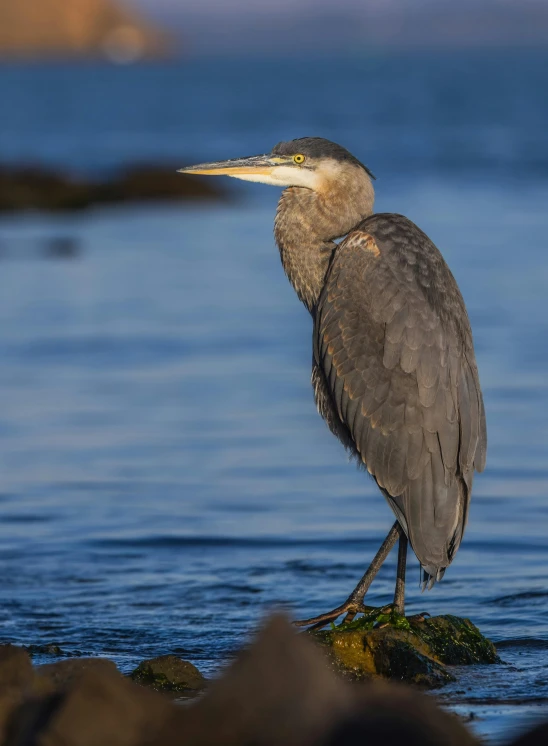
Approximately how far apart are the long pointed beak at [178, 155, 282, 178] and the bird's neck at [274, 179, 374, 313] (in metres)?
0.24

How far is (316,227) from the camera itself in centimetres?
750

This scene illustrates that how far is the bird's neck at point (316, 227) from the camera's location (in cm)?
747

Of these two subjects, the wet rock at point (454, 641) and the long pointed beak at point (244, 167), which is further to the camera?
the long pointed beak at point (244, 167)

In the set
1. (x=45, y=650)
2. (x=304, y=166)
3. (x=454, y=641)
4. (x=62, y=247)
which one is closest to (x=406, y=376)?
(x=454, y=641)

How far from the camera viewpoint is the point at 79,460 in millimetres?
10930

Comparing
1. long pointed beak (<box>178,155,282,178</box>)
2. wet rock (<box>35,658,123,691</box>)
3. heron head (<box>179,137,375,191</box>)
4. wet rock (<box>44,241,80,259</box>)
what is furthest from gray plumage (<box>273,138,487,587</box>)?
wet rock (<box>44,241,80,259</box>)

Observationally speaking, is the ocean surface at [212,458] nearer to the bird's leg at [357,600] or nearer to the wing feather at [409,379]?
the bird's leg at [357,600]

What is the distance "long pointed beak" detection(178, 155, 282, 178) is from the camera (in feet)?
24.7

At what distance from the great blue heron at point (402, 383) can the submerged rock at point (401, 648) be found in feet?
0.60

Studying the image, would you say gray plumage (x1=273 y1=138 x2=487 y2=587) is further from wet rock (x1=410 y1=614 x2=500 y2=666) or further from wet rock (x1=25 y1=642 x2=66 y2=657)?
wet rock (x1=25 y1=642 x2=66 y2=657)

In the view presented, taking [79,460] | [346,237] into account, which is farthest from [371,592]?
[79,460]

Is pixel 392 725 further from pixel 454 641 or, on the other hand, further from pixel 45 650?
pixel 45 650

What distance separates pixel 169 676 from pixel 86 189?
26970 millimetres

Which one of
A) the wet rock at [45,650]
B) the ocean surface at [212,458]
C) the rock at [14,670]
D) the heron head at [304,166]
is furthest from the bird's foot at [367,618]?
the heron head at [304,166]
